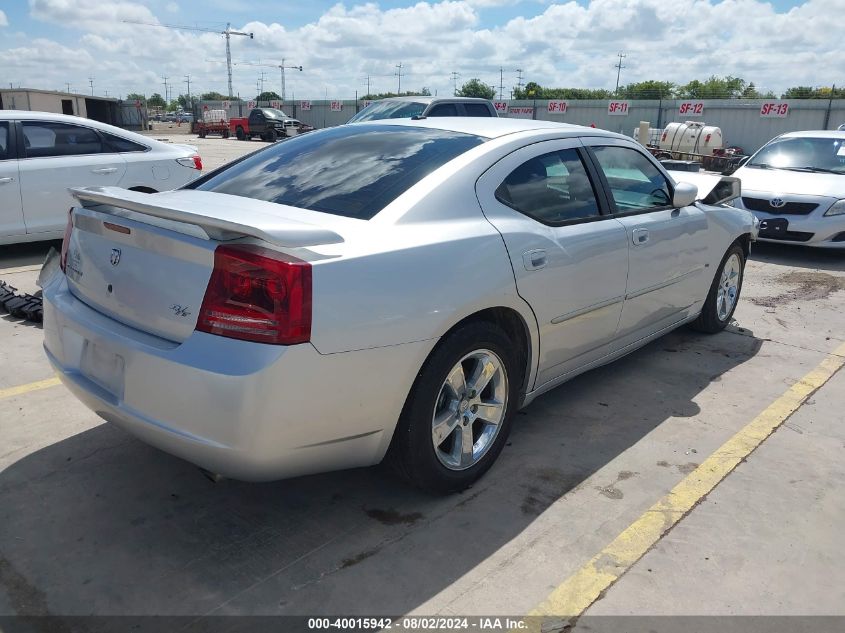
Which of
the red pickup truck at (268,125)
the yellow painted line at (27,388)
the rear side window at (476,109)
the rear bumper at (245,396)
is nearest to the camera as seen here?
the rear bumper at (245,396)

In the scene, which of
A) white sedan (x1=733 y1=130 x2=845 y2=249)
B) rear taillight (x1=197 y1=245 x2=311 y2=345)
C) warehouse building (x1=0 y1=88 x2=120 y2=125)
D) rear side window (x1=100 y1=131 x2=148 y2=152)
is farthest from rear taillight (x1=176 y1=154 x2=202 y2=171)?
warehouse building (x1=0 y1=88 x2=120 y2=125)

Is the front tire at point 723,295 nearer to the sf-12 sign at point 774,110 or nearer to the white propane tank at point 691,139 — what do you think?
the white propane tank at point 691,139

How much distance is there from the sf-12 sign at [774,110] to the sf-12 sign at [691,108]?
2456mm

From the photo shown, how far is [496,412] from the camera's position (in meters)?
3.29

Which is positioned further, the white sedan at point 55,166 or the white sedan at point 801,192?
the white sedan at point 801,192

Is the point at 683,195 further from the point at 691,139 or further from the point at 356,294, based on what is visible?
the point at 691,139

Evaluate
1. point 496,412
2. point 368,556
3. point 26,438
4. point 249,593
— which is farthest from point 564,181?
point 26,438

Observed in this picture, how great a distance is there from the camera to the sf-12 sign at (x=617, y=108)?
1262 inches

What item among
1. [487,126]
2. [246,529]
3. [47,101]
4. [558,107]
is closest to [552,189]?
[487,126]

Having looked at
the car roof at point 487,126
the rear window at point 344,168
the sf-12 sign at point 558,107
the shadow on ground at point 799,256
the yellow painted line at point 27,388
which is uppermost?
the sf-12 sign at point 558,107

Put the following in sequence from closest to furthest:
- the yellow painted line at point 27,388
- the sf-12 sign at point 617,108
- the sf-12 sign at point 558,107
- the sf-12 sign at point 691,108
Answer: the yellow painted line at point 27,388 → the sf-12 sign at point 691,108 → the sf-12 sign at point 617,108 → the sf-12 sign at point 558,107

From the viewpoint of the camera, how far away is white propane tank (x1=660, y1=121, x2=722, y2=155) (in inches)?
926

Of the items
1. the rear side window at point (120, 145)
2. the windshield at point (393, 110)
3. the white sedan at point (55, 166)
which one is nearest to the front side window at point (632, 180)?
the white sedan at point (55, 166)

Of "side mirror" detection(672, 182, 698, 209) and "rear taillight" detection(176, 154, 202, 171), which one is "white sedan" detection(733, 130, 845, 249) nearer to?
"side mirror" detection(672, 182, 698, 209)
